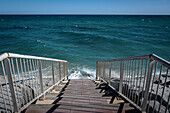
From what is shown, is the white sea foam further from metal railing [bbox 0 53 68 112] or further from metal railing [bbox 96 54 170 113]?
metal railing [bbox 0 53 68 112]

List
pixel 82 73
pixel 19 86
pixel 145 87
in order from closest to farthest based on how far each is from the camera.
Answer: pixel 145 87 < pixel 19 86 < pixel 82 73

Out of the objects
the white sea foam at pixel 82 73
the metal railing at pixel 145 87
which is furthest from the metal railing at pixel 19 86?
the white sea foam at pixel 82 73

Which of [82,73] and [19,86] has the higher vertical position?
[19,86]

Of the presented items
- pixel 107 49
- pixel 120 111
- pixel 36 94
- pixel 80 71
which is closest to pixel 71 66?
pixel 80 71

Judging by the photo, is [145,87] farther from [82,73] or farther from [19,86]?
[82,73]

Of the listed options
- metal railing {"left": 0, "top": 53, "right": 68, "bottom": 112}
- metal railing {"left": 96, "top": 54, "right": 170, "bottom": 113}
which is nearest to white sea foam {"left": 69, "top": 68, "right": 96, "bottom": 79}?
metal railing {"left": 96, "top": 54, "right": 170, "bottom": 113}

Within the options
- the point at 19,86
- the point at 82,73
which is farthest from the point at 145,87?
the point at 82,73

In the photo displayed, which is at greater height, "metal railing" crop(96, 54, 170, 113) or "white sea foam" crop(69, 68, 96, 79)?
"metal railing" crop(96, 54, 170, 113)

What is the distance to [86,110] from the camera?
8.63ft

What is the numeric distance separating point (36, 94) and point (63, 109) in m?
1.13

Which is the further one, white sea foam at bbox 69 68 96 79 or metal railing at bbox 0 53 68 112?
white sea foam at bbox 69 68 96 79

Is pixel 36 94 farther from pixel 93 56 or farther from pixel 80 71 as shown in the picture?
pixel 93 56

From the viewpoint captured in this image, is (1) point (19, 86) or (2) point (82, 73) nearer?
(1) point (19, 86)

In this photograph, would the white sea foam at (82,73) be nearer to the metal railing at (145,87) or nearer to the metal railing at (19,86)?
the metal railing at (145,87)
